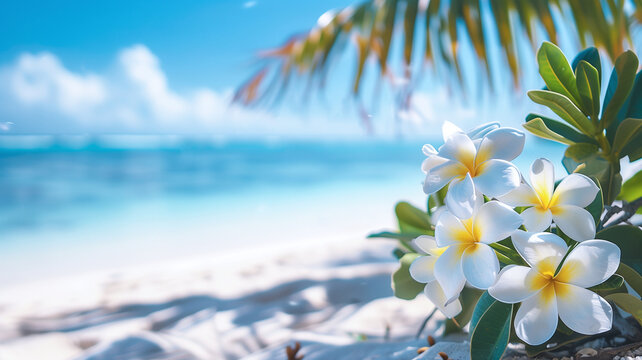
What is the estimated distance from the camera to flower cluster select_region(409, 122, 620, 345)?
257mm

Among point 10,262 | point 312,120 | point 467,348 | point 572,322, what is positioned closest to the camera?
point 572,322

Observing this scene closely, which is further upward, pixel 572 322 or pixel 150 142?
pixel 150 142

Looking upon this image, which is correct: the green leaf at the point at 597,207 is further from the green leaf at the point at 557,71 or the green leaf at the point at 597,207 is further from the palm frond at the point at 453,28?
the palm frond at the point at 453,28

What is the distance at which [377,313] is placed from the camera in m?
0.84

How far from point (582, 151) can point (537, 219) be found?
0.47 ft

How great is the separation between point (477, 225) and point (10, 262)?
2188 mm

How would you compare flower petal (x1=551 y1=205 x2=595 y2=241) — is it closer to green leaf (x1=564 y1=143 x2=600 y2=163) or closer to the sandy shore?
green leaf (x1=564 y1=143 x2=600 y2=163)

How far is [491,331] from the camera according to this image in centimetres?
30

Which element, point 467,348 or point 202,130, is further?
point 202,130

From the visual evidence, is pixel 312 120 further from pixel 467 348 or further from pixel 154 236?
pixel 467 348

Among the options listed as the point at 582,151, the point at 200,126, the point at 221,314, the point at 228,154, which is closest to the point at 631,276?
the point at 582,151

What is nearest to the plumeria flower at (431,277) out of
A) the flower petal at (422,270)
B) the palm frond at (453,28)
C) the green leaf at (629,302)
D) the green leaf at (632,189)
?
the flower petal at (422,270)

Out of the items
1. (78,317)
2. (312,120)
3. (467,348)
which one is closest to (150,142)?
(312,120)

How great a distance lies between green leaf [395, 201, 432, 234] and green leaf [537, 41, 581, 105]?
19 cm
